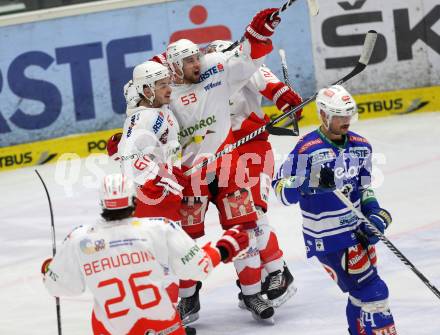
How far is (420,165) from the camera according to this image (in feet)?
30.6

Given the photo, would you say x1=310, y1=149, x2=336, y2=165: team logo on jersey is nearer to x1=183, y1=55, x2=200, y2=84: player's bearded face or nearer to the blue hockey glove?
the blue hockey glove

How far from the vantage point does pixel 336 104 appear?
5266mm

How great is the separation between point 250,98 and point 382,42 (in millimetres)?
4494

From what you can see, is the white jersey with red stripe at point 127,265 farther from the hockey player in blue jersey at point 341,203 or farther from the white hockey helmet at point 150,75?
the white hockey helmet at point 150,75

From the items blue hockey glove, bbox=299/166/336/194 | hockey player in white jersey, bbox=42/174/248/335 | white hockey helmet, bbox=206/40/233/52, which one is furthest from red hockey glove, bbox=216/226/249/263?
white hockey helmet, bbox=206/40/233/52

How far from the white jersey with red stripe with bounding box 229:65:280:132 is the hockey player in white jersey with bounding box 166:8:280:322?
0.29 m

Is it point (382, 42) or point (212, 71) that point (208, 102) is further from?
point (382, 42)

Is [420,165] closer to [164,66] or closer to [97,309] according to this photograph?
[164,66]

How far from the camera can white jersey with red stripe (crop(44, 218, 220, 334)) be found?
4.26 m

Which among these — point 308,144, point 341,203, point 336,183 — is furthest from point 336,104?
point 341,203

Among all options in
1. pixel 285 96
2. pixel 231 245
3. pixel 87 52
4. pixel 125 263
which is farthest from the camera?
pixel 87 52

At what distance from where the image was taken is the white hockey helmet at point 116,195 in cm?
430

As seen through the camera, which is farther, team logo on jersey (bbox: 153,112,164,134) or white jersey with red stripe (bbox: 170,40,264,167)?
white jersey with red stripe (bbox: 170,40,264,167)

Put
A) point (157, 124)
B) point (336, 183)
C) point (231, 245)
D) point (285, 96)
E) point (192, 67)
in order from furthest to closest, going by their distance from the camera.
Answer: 1. point (285, 96)
2. point (192, 67)
3. point (157, 124)
4. point (336, 183)
5. point (231, 245)
